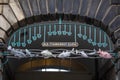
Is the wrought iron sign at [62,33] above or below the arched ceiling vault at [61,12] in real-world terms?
below

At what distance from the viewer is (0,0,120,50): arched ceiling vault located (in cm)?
1303

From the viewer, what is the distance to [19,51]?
42.2ft

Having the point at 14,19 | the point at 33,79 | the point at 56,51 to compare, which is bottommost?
the point at 33,79

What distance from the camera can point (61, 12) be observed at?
43.1 feet

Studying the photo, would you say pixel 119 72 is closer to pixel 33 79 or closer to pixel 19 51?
pixel 19 51

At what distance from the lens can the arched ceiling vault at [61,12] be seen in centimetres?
1303

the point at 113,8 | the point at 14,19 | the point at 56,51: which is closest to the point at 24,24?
→ the point at 14,19

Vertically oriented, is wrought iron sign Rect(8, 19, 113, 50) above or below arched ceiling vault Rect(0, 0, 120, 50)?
below

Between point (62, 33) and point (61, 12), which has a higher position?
point (61, 12)

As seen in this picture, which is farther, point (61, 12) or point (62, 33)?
point (62, 33)

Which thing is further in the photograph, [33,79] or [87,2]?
[33,79]

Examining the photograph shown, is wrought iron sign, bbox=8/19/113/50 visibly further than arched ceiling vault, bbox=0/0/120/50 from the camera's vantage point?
Yes

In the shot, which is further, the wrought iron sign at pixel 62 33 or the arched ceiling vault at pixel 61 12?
the wrought iron sign at pixel 62 33

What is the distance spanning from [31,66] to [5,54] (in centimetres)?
500
